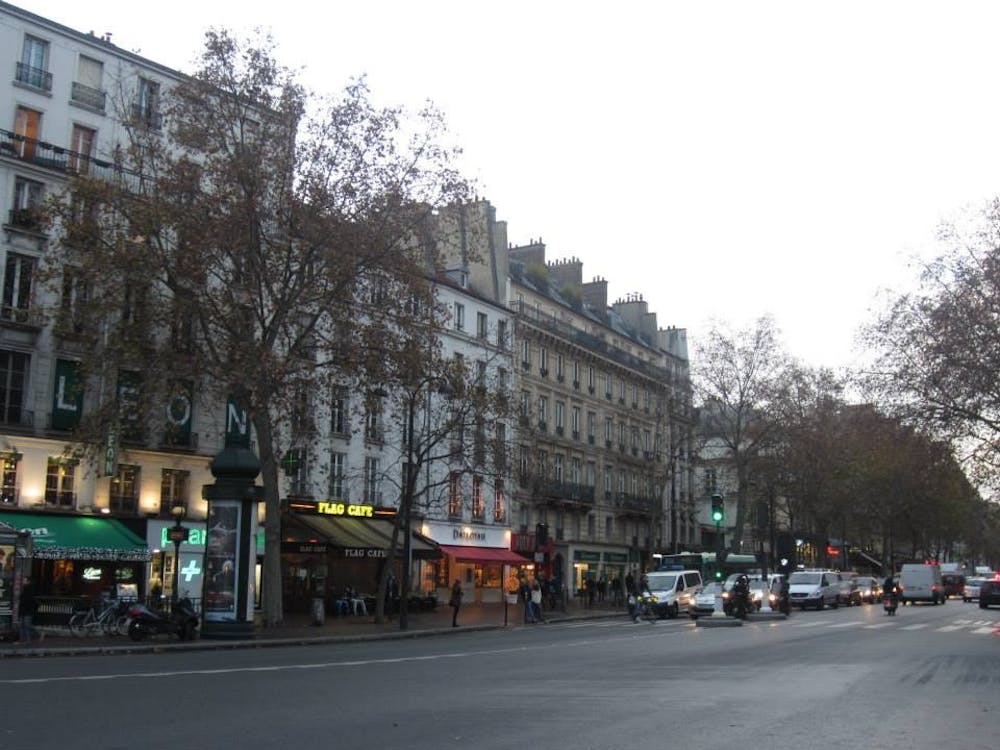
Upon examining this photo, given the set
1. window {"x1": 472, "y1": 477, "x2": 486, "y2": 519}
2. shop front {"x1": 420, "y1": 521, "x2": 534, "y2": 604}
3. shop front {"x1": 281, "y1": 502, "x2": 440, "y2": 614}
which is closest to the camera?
shop front {"x1": 281, "y1": 502, "x2": 440, "y2": 614}

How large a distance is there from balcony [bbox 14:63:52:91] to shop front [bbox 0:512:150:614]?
1480cm

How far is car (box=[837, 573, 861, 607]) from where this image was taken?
5609 cm

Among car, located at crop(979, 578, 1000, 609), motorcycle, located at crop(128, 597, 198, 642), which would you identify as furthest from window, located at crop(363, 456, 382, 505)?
car, located at crop(979, 578, 1000, 609)

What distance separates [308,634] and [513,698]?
16487mm

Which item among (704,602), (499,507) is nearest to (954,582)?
(499,507)

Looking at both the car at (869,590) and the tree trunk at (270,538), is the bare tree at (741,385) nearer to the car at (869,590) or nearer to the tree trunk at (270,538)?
the car at (869,590)

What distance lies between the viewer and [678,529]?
78.2 m

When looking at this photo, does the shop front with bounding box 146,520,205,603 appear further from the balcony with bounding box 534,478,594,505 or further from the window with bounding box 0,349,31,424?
the balcony with bounding box 534,478,594,505

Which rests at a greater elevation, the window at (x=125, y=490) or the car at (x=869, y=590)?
the window at (x=125, y=490)

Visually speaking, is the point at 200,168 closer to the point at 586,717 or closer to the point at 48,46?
the point at 48,46

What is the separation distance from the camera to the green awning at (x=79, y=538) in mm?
32938

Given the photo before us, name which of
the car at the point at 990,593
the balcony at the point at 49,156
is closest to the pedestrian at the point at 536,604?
the balcony at the point at 49,156

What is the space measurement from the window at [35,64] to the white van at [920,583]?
51.0 metres

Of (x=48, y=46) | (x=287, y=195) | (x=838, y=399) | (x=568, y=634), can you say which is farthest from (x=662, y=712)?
(x=838, y=399)
